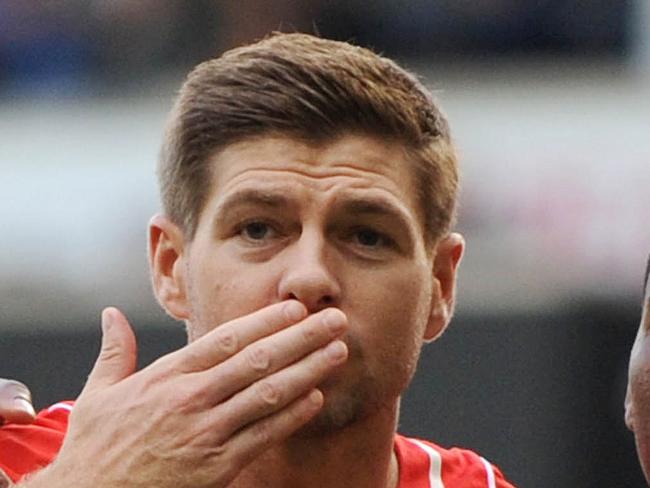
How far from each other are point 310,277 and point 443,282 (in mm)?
598

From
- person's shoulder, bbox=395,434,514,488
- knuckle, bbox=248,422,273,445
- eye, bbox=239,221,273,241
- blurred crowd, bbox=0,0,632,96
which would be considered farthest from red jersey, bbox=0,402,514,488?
blurred crowd, bbox=0,0,632,96

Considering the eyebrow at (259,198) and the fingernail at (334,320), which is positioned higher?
the eyebrow at (259,198)

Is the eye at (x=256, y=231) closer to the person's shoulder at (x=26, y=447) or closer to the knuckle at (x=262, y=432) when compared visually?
the knuckle at (x=262, y=432)

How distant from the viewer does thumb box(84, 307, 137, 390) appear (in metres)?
3.66

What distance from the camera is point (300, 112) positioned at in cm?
411

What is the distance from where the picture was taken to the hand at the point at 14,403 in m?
4.13

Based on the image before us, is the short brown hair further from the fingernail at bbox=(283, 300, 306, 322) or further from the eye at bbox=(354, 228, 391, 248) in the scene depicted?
the fingernail at bbox=(283, 300, 306, 322)

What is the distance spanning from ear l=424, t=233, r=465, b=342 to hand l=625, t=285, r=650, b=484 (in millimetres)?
416

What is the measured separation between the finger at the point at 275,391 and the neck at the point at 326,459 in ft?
1.86

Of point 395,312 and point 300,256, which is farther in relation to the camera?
point 395,312

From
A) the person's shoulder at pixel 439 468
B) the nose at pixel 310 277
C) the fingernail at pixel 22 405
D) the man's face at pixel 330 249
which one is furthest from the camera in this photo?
the person's shoulder at pixel 439 468

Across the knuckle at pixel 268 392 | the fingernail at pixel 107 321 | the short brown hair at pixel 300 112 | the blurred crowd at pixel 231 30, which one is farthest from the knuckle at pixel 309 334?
the blurred crowd at pixel 231 30

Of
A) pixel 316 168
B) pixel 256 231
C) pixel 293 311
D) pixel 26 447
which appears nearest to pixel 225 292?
pixel 256 231

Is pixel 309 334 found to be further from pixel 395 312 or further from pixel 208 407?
pixel 395 312
